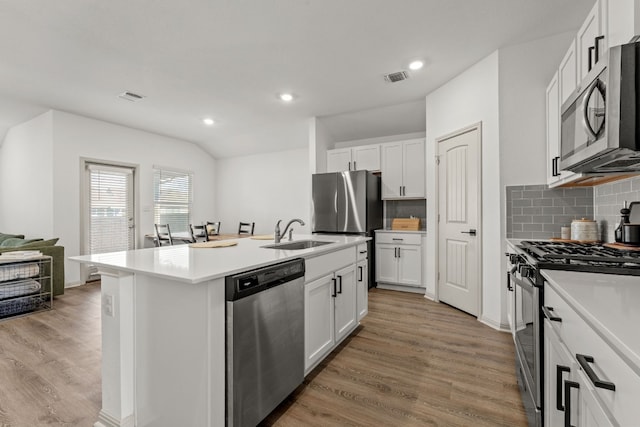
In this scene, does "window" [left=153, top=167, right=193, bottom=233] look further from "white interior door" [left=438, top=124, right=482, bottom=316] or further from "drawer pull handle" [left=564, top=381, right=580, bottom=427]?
"drawer pull handle" [left=564, top=381, right=580, bottom=427]

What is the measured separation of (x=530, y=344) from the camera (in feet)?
4.96

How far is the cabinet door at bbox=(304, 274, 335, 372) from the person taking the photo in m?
1.96

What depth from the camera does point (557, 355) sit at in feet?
3.68

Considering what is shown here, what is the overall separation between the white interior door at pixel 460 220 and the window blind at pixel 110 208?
5506 millimetres

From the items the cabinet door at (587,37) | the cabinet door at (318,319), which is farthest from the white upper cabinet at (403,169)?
the cabinet door at (318,319)

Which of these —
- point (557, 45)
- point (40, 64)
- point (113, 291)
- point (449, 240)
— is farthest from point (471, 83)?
point (40, 64)

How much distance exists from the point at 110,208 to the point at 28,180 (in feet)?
4.20

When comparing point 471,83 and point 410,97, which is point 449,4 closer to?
point 471,83

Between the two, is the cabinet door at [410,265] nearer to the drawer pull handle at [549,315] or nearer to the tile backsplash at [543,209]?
the tile backsplash at [543,209]

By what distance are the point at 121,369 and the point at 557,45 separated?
424cm

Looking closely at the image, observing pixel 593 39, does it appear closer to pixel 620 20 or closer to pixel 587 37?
pixel 587 37

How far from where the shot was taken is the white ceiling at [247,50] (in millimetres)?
2303

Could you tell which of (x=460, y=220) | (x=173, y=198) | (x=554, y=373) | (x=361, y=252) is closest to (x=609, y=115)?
(x=554, y=373)

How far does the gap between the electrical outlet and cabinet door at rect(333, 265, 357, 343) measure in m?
1.47
